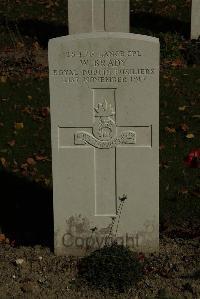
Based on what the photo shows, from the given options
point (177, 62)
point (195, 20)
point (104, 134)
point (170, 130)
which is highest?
point (195, 20)

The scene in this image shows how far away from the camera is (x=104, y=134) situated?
5.35 metres

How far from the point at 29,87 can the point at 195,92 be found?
238cm

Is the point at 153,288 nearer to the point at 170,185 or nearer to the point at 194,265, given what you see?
the point at 194,265

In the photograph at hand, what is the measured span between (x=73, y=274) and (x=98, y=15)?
7390 mm

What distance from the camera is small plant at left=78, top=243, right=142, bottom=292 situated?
5.07 m

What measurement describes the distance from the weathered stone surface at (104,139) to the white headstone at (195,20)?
24.5 feet

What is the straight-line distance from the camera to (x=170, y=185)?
7109 mm

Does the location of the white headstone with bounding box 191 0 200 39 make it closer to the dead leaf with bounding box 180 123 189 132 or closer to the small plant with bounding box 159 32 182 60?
the small plant with bounding box 159 32 182 60

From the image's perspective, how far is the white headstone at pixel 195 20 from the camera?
486 inches

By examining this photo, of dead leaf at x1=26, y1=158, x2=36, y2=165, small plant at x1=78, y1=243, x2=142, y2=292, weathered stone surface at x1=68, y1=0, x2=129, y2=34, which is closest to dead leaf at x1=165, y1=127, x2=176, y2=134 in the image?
dead leaf at x1=26, y1=158, x2=36, y2=165

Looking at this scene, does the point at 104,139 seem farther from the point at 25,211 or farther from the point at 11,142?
the point at 11,142

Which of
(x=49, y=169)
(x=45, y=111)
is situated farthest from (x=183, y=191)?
(x=45, y=111)

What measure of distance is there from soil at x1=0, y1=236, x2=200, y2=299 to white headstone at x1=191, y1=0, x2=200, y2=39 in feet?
23.9

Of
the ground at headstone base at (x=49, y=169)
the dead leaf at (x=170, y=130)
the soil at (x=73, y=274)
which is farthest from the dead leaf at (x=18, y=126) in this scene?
the soil at (x=73, y=274)
